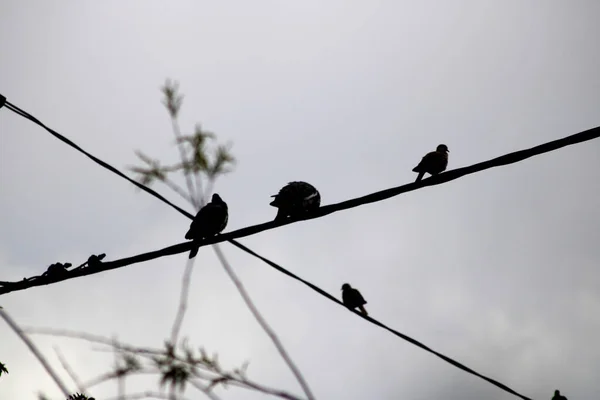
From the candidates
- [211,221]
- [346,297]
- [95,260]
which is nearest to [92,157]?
[95,260]

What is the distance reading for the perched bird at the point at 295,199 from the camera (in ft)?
24.6

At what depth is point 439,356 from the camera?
11.7ft

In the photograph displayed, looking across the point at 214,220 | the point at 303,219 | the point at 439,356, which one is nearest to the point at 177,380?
the point at 439,356

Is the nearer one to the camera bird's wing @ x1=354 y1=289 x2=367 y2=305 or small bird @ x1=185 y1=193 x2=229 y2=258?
small bird @ x1=185 y1=193 x2=229 y2=258

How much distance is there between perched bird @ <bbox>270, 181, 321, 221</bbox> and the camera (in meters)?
7.50

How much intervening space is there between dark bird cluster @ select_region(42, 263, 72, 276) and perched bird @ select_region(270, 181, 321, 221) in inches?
Result: 109

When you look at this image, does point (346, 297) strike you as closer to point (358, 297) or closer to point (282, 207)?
point (358, 297)

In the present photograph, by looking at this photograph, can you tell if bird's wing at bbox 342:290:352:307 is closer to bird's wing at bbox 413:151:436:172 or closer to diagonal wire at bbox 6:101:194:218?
bird's wing at bbox 413:151:436:172

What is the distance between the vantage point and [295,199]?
7.60 metres

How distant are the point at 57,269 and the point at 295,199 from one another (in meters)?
3.18

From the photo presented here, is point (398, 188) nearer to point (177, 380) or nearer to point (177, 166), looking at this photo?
point (177, 166)

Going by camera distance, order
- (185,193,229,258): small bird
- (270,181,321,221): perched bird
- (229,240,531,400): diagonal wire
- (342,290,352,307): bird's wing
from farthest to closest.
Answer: (342,290,352,307): bird's wing < (270,181,321,221): perched bird < (185,193,229,258): small bird < (229,240,531,400): diagonal wire

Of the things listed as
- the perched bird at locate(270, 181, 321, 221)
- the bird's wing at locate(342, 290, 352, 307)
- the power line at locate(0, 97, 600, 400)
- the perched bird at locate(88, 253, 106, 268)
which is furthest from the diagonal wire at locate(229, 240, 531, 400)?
the bird's wing at locate(342, 290, 352, 307)

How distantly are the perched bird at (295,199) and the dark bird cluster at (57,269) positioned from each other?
9.11ft
